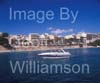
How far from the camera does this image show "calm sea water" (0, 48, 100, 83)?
2516 mm

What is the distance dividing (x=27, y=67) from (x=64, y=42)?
1.13 feet

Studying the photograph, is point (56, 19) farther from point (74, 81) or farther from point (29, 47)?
point (74, 81)

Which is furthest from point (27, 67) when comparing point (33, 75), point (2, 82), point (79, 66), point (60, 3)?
point (60, 3)

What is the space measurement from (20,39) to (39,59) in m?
0.22

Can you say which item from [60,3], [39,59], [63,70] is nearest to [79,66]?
[63,70]

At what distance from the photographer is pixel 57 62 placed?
100 inches

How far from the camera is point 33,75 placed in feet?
8.40

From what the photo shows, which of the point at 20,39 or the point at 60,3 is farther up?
the point at 60,3

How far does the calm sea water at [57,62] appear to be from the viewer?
8.25 ft

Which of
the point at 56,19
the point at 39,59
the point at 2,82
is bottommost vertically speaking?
the point at 2,82

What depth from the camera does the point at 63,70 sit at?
99.4 inches

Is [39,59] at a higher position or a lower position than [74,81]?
higher

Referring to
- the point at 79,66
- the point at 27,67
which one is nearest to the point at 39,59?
the point at 27,67

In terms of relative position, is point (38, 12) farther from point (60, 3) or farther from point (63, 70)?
point (63, 70)
